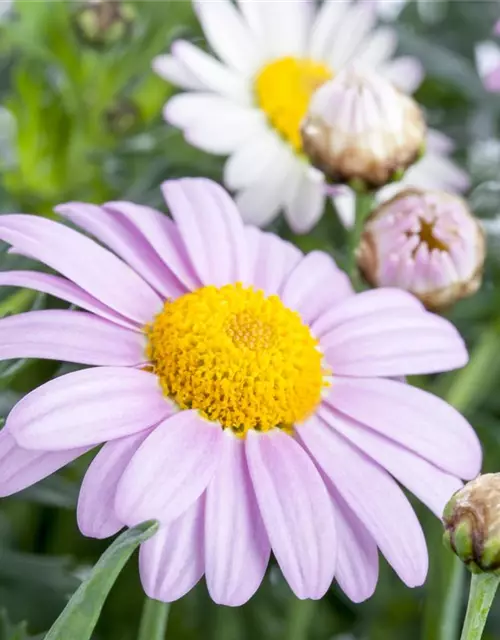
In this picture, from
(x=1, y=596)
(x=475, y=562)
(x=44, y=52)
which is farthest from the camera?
(x=44, y=52)

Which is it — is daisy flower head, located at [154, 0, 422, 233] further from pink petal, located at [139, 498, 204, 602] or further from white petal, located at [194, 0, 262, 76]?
pink petal, located at [139, 498, 204, 602]

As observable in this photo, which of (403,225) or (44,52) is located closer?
(403,225)

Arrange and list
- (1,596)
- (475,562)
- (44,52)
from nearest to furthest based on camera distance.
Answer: (475,562) < (1,596) < (44,52)

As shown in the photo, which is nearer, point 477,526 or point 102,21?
point 477,526

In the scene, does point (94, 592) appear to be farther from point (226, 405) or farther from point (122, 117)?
point (122, 117)

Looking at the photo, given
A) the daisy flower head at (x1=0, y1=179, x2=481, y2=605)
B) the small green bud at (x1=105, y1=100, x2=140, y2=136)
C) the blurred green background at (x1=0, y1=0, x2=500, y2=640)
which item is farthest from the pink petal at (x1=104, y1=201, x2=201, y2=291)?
the small green bud at (x1=105, y1=100, x2=140, y2=136)

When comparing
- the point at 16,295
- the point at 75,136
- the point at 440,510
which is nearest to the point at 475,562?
the point at 440,510

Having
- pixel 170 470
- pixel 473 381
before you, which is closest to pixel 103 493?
pixel 170 470

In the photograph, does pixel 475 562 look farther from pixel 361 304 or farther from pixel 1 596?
pixel 1 596
